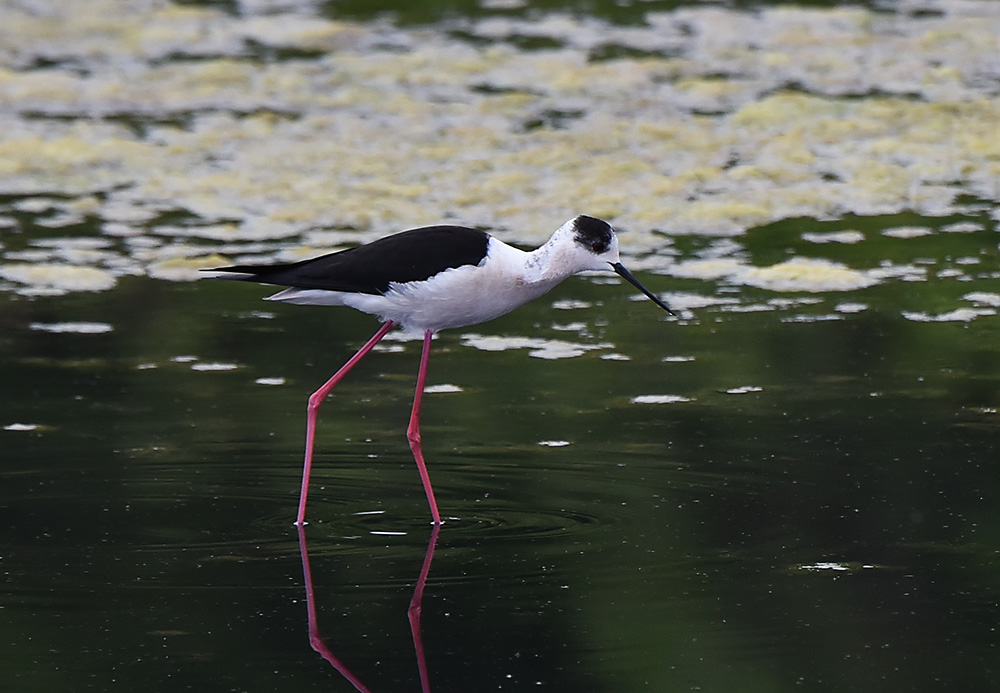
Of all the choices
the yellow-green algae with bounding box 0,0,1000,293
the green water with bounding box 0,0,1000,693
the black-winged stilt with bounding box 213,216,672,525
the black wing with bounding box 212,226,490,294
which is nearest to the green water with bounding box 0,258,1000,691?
the green water with bounding box 0,0,1000,693

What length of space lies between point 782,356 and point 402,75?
5.15m

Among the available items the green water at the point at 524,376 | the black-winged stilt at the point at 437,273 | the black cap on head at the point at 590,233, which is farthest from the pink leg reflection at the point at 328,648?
the black cap on head at the point at 590,233

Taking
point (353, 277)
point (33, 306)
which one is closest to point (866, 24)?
point (33, 306)

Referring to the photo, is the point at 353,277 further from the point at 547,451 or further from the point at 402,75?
the point at 402,75

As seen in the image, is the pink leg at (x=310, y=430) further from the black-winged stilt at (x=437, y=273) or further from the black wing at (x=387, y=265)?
the black wing at (x=387, y=265)

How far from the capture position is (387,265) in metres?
4.95

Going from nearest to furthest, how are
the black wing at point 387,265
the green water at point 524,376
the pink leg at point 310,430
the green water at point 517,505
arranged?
the green water at point 517,505
the green water at point 524,376
the pink leg at point 310,430
the black wing at point 387,265

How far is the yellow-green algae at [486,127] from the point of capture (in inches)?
311

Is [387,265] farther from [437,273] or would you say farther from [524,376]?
[524,376]

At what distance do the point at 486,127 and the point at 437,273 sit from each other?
465 cm

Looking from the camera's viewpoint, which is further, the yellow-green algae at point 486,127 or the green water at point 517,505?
the yellow-green algae at point 486,127

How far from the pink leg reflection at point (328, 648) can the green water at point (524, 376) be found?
14 millimetres

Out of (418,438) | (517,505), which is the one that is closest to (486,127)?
(418,438)

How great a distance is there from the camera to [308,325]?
21.7ft
